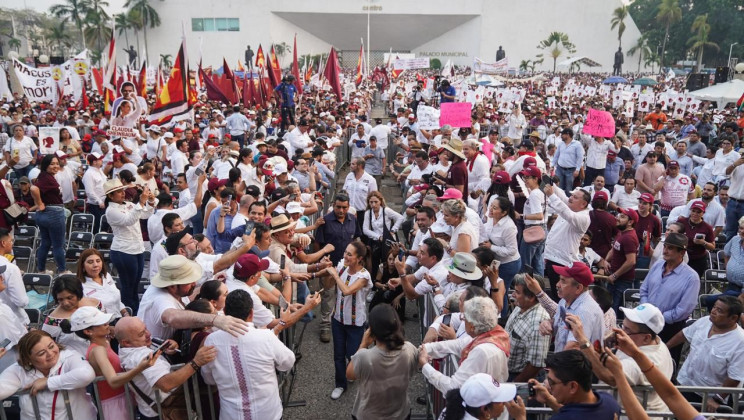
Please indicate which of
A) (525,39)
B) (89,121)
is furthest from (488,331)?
(525,39)

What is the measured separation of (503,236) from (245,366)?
348 centimetres

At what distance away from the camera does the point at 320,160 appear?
10.0 metres

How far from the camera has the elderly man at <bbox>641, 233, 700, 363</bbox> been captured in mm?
4895

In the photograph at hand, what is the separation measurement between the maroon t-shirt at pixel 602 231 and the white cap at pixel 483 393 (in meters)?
4.64

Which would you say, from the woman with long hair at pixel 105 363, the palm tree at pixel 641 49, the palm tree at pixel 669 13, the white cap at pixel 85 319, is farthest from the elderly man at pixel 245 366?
the palm tree at pixel 641 49

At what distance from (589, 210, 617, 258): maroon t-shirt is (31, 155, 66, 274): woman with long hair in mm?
7536

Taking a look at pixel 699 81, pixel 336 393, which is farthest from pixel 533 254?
pixel 699 81

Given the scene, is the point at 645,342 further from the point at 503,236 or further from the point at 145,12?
the point at 145,12

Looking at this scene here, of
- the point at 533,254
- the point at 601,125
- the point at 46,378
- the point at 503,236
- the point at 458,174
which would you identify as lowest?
the point at 533,254

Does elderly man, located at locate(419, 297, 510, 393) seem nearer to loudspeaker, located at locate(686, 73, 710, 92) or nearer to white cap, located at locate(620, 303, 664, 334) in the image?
white cap, located at locate(620, 303, 664, 334)

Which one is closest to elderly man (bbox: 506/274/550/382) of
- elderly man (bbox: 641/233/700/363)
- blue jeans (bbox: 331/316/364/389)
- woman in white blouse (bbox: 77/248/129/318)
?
blue jeans (bbox: 331/316/364/389)

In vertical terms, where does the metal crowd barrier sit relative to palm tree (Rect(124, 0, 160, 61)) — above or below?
below

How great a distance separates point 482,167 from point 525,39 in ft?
208

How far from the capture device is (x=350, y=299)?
16.1 feet
